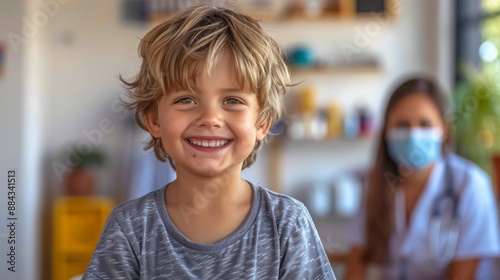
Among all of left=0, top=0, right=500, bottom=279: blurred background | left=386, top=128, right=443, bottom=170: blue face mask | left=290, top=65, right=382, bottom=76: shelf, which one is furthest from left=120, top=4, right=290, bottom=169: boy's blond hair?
left=290, top=65, right=382, bottom=76: shelf

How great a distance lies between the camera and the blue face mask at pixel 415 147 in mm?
2342

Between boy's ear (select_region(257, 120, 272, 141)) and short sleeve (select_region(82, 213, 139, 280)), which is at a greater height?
boy's ear (select_region(257, 120, 272, 141))

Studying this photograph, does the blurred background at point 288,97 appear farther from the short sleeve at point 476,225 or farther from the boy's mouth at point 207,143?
the boy's mouth at point 207,143

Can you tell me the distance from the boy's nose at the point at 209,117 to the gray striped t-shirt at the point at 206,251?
134 millimetres

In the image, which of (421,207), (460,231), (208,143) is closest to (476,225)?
(460,231)

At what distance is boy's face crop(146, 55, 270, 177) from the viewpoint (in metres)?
0.89

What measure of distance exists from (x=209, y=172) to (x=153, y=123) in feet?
0.38

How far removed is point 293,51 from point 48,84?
154cm

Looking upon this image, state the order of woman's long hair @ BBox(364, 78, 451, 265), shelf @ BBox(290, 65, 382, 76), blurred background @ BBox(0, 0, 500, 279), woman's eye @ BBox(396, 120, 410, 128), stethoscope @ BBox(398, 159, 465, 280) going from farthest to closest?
shelf @ BBox(290, 65, 382, 76)
blurred background @ BBox(0, 0, 500, 279)
woman's eye @ BBox(396, 120, 410, 128)
woman's long hair @ BBox(364, 78, 451, 265)
stethoscope @ BBox(398, 159, 465, 280)

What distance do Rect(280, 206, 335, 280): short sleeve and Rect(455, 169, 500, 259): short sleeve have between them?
132 cm

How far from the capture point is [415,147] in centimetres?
236

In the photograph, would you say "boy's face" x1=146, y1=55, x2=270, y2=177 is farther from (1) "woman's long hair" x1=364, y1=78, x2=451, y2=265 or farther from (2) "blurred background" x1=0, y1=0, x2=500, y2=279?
(2) "blurred background" x1=0, y1=0, x2=500, y2=279

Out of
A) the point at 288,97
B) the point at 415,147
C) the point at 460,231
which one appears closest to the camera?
the point at 460,231

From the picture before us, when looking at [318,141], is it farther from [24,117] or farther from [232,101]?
[232,101]
